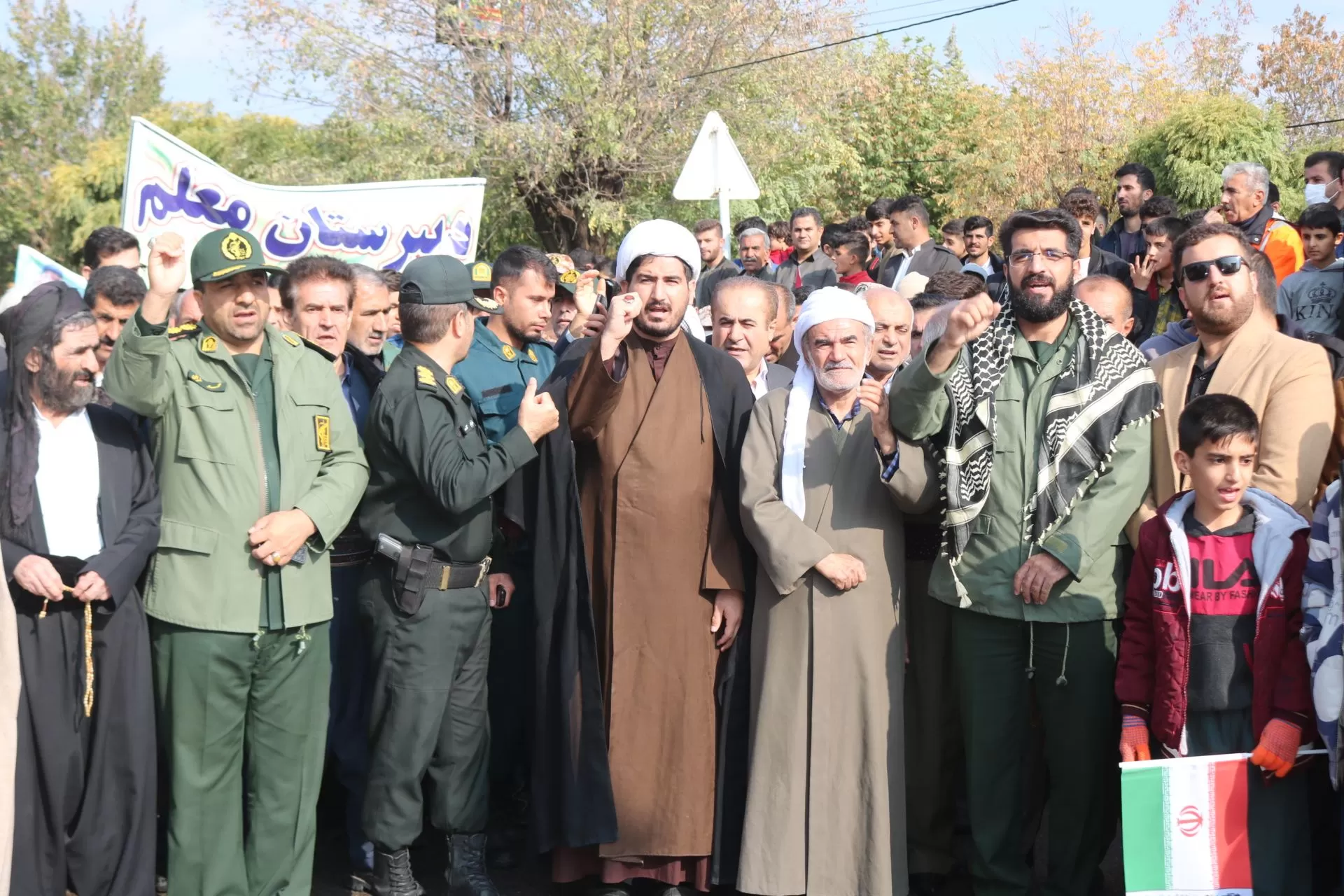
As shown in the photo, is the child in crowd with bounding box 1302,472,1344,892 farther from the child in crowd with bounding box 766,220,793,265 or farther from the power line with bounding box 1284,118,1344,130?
the power line with bounding box 1284,118,1344,130

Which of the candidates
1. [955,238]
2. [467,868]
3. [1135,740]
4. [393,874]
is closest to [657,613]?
[467,868]

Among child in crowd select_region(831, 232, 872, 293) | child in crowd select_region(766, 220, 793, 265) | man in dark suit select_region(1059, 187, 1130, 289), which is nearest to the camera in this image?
man in dark suit select_region(1059, 187, 1130, 289)

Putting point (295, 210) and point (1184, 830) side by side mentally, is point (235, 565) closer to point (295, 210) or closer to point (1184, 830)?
point (1184, 830)

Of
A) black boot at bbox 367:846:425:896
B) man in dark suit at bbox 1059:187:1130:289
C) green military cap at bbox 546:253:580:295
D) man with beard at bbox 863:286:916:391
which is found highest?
man in dark suit at bbox 1059:187:1130:289

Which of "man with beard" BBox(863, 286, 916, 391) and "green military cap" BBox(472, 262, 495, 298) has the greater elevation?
"green military cap" BBox(472, 262, 495, 298)

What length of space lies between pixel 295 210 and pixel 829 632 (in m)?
6.50

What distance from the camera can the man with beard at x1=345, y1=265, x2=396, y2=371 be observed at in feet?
19.4

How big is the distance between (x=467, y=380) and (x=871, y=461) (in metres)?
1.72

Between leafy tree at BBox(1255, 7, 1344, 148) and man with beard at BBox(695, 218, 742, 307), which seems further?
leafy tree at BBox(1255, 7, 1344, 148)

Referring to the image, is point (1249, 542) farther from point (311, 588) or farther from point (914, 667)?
point (311, 588)

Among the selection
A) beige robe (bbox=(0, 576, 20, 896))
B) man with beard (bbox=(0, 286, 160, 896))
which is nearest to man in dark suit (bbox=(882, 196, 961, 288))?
man with beard (bbox=(0, 286, 160, 896))

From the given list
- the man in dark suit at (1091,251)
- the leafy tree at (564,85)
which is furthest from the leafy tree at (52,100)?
the man in dark suit at (1091,251)

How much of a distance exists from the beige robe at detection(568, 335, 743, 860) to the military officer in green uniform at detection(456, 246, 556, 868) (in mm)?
516

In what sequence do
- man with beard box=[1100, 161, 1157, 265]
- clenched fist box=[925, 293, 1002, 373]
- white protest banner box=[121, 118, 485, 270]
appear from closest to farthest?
1. clenched fist box=[925, 293, 1002, 373]
2. white protest banner box=[121, 118, 485, 270]
3. man with beard box=[1100, 161, 1157, 265]
